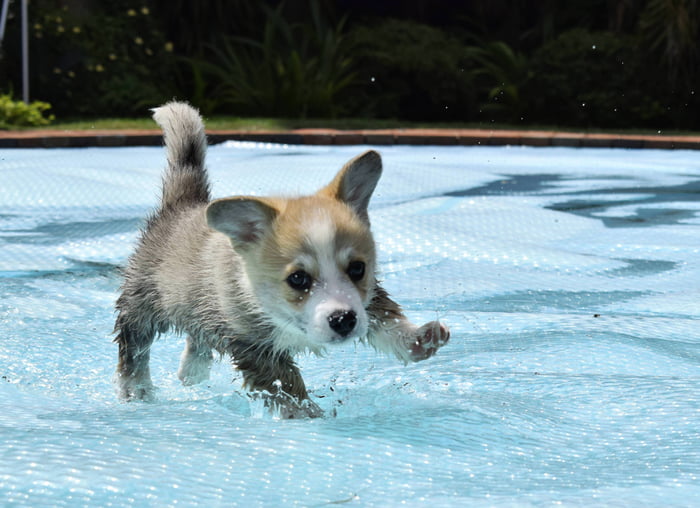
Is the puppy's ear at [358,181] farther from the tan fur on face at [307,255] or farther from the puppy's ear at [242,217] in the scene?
the puppy's ear at [242,217]

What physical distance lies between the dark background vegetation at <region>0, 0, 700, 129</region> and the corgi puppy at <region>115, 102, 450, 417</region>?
994 centimetres

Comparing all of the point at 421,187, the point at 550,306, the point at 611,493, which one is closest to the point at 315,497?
the point at 611,493

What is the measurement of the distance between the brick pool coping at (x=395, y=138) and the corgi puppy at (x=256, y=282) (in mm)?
7223

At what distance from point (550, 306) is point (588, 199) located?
11.3ft

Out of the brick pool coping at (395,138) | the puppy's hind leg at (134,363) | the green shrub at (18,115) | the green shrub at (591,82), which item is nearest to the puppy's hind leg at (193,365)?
the puppy's hind leg at (134,363)

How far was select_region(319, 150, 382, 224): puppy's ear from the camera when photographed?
11.1ft

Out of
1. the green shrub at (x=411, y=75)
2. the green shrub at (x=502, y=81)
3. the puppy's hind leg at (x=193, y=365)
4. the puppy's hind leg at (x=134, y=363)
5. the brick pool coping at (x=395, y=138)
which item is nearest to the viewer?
the puppy's hind leg at (x=134, y=363)

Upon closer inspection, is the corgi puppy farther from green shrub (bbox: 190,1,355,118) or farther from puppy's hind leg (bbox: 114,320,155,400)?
green shrub (bbox: 190,1,355,118)

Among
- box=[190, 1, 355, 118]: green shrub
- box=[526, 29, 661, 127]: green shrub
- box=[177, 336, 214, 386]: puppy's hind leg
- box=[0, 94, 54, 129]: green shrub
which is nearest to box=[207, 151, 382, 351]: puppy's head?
box=[177, 336, 214, 386]: puppy's hind leg

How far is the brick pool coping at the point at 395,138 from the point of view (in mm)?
11242

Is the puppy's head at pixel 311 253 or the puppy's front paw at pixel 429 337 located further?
the puppy's front paw at pixel 429 337

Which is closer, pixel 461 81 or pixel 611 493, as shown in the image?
pixel 611 493

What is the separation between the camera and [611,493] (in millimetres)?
2561

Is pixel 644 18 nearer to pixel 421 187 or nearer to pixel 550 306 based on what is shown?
pixel 421 187
